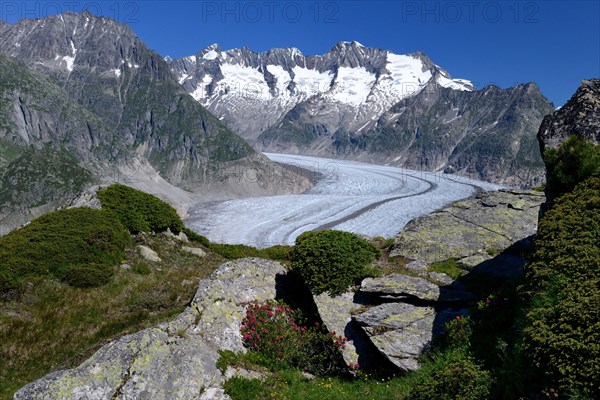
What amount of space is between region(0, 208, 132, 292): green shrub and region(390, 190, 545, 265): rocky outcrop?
49.2 feet

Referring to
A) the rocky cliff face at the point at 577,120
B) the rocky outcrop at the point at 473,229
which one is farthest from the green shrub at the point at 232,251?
the rocky cliff face at the point at 577,120

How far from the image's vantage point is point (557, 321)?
7391 mm

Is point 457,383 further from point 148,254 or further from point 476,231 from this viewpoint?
point 148,254

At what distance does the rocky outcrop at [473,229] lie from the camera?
20.0 metres

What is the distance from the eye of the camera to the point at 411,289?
1432 centimetres

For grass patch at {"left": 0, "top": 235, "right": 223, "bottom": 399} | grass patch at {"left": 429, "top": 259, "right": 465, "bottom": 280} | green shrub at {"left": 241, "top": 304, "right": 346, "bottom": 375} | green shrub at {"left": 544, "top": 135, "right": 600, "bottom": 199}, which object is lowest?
grass patch at {"left": 0, "top": 235, "right": 223, "bottom": 399}

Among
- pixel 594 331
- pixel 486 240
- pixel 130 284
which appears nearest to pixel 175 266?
pixel 130 284

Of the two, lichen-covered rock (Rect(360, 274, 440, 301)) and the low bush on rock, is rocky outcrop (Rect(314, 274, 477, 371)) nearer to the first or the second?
lichen-covered rock (Rect(360, 274, 440, 301))

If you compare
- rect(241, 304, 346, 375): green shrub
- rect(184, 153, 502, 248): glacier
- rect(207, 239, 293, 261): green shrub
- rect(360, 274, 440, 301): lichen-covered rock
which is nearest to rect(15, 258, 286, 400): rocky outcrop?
rect(241, 304, 346, 375): green shrub

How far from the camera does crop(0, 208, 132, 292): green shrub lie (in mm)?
19609

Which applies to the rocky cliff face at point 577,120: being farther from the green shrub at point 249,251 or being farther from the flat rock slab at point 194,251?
the flat rock slab at point 194,251

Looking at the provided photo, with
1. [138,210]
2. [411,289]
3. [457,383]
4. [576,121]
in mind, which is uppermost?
[576,121]

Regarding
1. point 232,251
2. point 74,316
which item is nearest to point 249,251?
point 232,251

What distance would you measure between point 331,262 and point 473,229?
392 inches
